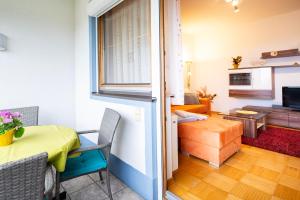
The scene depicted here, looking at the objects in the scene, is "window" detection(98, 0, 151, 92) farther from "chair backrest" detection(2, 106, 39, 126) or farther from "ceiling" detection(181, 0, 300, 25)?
"ceiling" detection(181, 0, 300, 25)

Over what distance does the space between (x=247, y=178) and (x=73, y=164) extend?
6.20 ft

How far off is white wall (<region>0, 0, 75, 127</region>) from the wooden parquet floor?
2.22 m

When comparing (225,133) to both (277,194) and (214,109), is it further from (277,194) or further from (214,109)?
(214,109)

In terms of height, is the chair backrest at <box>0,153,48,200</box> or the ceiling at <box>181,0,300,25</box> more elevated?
the ceiling at <box>181,0,300,25</box>

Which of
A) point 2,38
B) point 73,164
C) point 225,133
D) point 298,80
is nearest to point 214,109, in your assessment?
point 298,80

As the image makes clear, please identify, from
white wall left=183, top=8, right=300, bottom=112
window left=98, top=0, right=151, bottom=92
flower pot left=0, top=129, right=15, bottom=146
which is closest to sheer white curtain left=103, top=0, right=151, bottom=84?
window left=98, top=0, right=151, bottom=92

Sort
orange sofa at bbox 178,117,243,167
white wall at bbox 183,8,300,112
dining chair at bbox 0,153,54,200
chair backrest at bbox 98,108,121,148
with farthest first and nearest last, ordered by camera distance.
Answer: white wall at bbox 183,8,300,112 < orange sofa at bbox 178,117,243,167 < chair backrest at bbox 98,108,121,148 < dining chair at bbox 0,153,54,200

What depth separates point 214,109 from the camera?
6.07 meters

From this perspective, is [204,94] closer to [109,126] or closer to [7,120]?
[109,126]

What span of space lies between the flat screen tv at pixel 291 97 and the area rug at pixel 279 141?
0.79 meters

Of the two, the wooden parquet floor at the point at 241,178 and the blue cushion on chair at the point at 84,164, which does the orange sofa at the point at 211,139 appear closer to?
the wooden parquet floor at the point at 241,178

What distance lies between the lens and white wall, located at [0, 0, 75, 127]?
2.54 meters

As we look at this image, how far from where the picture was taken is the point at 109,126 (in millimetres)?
1793

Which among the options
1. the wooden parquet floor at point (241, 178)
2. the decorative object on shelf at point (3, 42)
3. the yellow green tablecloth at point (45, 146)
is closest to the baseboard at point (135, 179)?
the wooden parquet floor at point (241, 178)
